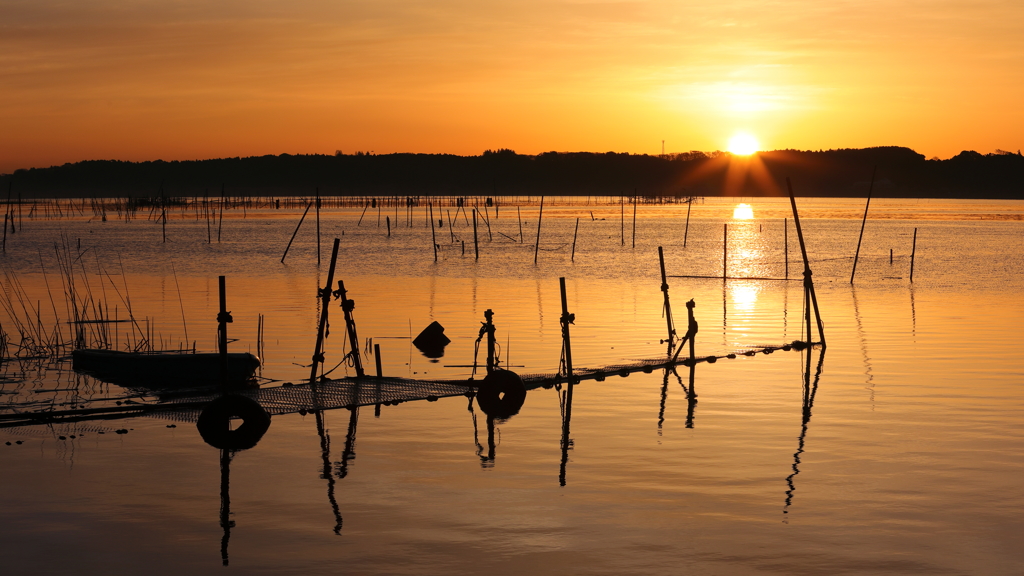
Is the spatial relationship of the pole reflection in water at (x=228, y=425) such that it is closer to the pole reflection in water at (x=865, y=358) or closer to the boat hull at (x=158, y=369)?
the boat hull at (x=158, y=369)

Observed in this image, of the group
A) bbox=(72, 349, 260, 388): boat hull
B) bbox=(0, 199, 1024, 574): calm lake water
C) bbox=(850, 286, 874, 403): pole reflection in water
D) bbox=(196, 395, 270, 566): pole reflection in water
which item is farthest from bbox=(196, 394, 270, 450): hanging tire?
bbox=(850, 286, 874, 403): pole reflection in water

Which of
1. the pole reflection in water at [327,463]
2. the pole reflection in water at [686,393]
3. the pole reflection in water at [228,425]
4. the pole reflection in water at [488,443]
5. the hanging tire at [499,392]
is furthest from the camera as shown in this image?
the hanging tire at [499,392]

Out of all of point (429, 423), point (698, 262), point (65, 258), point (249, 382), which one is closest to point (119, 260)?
point (65, 258)

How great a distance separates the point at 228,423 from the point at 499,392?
336cm

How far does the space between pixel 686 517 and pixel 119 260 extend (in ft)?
121

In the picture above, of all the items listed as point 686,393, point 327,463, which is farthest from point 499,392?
point 327,463

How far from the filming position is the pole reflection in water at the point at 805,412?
904 cm

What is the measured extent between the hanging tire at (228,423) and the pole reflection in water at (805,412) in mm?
5385

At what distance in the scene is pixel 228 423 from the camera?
10.7 meters

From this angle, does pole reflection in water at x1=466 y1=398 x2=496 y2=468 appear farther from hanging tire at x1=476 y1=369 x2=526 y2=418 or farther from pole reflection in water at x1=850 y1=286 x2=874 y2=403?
pole reflection in water at x1=850 y1=286 x2=874 y2=403

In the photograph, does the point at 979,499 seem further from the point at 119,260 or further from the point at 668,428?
the point at 119,260

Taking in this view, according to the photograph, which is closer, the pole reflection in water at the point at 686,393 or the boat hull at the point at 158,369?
the pole reflection in water at the point at 686,393

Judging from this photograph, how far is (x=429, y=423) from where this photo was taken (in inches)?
472

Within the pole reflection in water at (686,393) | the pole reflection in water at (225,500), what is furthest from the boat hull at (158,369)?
the pole reflection in water at (686,393)
